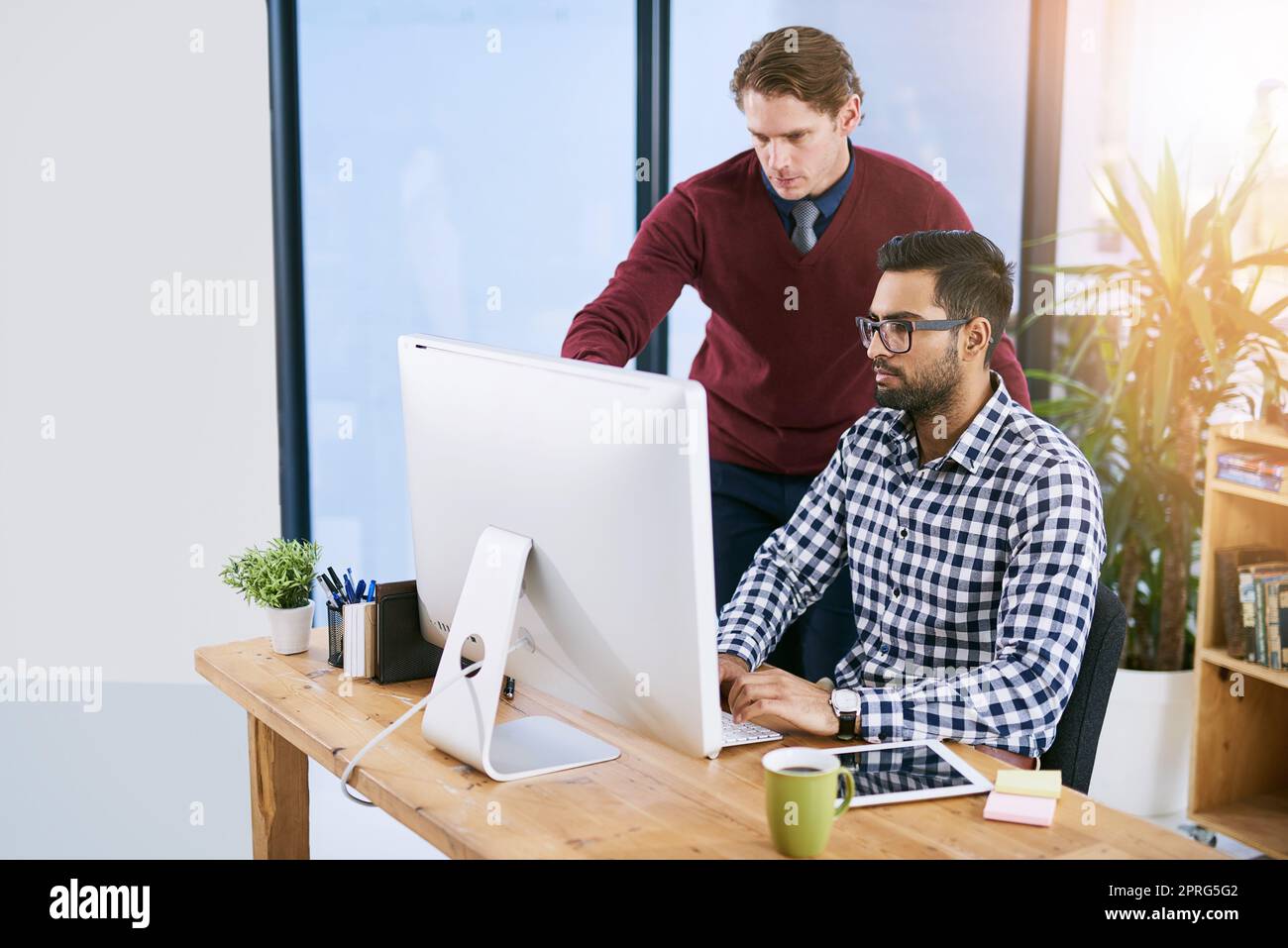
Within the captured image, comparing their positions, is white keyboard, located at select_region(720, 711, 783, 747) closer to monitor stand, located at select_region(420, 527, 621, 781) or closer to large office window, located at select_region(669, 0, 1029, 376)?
monitor stand, located at select_region(420, 527, 621, 781)

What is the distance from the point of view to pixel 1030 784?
1.39 metres

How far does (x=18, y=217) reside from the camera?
113 inches

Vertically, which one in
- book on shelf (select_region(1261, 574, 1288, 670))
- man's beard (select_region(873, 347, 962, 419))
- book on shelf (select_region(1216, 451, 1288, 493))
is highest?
man's beard (select_region(873, 347, 962, 419))

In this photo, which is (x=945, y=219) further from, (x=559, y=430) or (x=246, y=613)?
(x=246, y=613)

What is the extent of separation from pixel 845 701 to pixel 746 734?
128mm

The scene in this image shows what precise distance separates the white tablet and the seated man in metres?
0.03

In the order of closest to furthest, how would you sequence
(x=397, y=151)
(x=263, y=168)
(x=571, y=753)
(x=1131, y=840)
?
(x=1131, y=840), (x=571, y=753), (x=263, y=168), (x=397, y=151)

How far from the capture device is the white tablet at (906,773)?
1405 millimetres

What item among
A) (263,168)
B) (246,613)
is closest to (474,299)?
(263,168)

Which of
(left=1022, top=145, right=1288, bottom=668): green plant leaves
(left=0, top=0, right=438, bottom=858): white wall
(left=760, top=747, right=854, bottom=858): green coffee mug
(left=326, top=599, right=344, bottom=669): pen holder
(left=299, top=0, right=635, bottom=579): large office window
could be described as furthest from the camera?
(left=299, top=0, right=635, bottom=579): large office window

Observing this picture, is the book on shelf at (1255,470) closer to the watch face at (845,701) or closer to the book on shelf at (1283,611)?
the book on shelf at (1283,611)

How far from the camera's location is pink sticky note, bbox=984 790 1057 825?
4.40ft

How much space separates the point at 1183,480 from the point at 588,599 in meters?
2.32

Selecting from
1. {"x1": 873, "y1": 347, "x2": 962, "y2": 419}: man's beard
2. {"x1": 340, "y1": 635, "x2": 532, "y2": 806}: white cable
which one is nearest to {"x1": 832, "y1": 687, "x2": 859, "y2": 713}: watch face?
{"x1": 340, "y1": 635, "x2": 532, "y2": 806}: white cable
